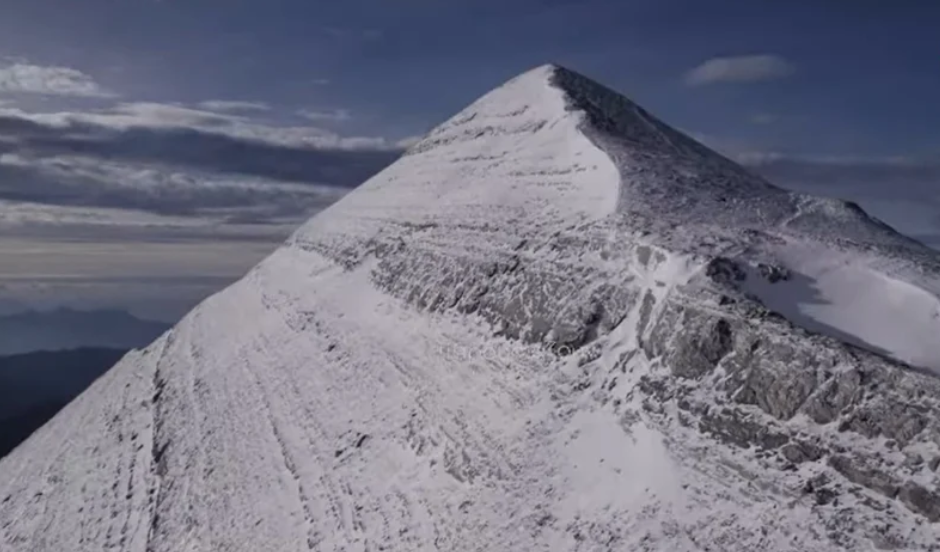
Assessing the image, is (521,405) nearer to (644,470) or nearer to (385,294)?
(644,470)

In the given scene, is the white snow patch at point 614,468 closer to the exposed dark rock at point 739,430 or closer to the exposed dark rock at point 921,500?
the exposed dark rock at point 739,430

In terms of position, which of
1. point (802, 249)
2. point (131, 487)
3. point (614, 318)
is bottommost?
point (131, 487)

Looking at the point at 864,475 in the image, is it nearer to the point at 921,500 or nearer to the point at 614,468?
the point at 921,500

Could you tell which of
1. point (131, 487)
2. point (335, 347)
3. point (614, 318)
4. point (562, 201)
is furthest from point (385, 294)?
point (614, 318)

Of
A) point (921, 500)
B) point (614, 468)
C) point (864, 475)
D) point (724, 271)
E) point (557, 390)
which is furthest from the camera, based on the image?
point (557, 390)

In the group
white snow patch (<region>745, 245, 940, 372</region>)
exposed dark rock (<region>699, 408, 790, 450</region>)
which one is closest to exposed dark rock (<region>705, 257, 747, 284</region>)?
white snow patch (<region>745, 245, 940, 372</region>)

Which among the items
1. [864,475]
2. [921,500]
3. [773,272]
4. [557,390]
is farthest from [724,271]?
[921,500]

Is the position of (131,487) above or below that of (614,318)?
below

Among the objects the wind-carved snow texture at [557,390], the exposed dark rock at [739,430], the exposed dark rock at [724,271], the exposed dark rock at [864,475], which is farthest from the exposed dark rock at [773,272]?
the exposed dark rock at [864,475]
